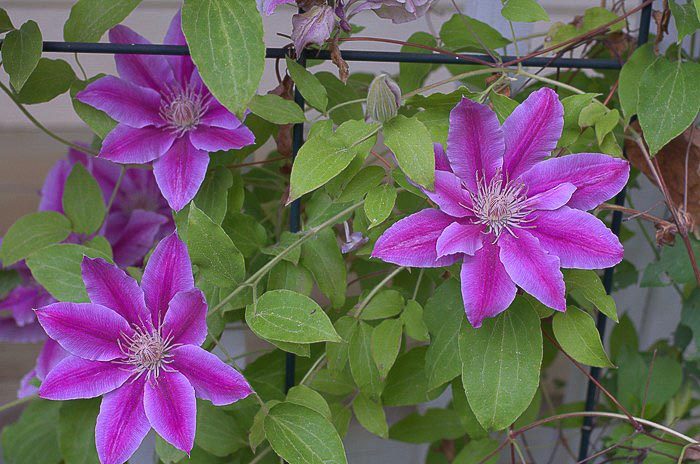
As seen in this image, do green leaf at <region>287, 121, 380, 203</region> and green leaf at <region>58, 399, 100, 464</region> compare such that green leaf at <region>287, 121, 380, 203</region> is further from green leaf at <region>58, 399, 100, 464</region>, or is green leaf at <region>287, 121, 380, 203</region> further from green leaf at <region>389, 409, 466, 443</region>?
green leaf at <region>389, 409, 466, 443</region>

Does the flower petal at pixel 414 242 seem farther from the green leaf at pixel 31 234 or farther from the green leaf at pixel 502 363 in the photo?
the green leaf at pixel 31 234

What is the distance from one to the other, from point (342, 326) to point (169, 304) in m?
0.17

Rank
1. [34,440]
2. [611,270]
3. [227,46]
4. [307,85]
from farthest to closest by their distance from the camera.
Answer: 1. [34,440]
2. [611,270]
3. [307,85]
4. [227,46]

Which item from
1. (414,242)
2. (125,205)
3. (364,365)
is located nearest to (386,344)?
(364,365)

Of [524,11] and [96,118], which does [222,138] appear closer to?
[96,118]

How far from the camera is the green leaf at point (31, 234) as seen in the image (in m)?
0.86

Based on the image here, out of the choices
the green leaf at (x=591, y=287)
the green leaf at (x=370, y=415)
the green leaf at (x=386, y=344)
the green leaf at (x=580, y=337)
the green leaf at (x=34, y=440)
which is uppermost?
the green leaf at (x=591, y=287)

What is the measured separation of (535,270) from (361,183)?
172 millimetres

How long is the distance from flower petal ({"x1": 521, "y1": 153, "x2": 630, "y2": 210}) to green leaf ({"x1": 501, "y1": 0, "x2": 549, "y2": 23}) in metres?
0.17

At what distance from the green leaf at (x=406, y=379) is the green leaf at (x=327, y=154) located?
27 cm

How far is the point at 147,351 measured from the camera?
26.9 inches

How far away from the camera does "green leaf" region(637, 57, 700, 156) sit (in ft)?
2.34

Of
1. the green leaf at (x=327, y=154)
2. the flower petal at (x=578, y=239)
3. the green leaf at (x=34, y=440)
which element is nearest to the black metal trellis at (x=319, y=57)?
the green leaf at (x=327, y=154)

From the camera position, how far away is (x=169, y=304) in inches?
26.6
